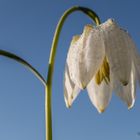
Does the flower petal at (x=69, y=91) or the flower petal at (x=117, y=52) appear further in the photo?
the flower petal at (x=69, y=91)

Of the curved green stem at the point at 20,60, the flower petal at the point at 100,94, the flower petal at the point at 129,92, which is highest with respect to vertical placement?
the curved green stem at the point at 20,60

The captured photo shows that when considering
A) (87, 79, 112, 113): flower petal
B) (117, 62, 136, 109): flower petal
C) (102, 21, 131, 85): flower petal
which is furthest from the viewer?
(87, 79, 112, 113): flower petal

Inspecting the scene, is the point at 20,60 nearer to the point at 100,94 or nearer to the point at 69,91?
the point at 69,91

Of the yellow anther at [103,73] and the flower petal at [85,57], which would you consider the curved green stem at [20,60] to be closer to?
the flower petal at [85,57]

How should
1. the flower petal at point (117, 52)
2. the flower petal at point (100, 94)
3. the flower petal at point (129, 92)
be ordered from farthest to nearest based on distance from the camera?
the flower petal at point (100, 94) < the flower petal at point (129, 92) < the flower petal at point (117, 52)

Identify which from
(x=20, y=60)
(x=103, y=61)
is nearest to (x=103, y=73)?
(x=103, y=61)

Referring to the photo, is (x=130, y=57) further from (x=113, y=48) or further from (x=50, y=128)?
(x=50, y=128)

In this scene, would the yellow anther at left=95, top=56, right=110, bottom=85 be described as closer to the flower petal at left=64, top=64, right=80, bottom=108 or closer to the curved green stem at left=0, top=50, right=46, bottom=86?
the flower petal at left=64, top=64, right=80, bottom=108

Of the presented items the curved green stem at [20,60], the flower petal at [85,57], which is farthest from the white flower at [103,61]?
the curved green stem at [20,60]

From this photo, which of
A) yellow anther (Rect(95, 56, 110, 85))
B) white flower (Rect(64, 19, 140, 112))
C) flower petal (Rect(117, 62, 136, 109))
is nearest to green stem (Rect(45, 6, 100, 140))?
white flower (Rect(64, 19, 140, 112))

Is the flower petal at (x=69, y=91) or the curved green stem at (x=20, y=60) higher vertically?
the curved green stem at (x=20, y=60)
